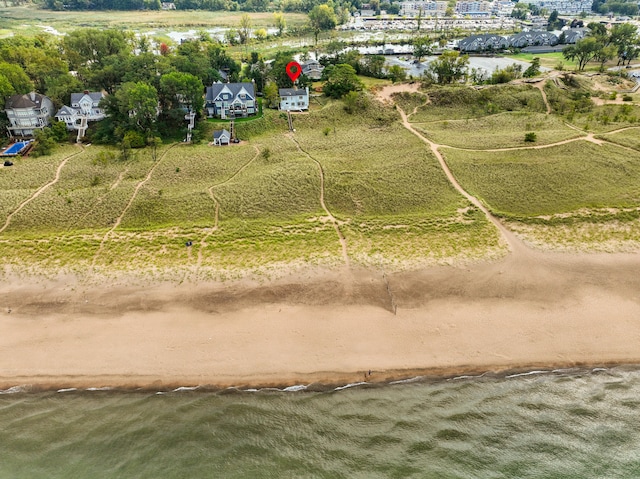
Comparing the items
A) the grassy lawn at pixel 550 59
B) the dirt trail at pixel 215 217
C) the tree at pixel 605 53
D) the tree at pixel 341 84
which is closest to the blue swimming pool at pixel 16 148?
→ the dirt trail at pixel 215 217

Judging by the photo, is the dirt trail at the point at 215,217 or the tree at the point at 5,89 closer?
the dirt trail at the point at 215,217

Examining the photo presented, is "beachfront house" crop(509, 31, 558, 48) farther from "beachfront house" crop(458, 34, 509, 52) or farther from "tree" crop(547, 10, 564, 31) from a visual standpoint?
"tree" crop(547, 10, 564, 31)

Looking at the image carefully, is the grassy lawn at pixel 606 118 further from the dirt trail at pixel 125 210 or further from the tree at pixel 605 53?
the dirt trail at pixel 125 210

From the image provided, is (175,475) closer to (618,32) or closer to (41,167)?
(41,167)

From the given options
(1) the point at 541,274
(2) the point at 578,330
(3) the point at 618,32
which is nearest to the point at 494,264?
(1) the point at 541,274

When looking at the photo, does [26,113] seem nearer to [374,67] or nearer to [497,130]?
[374,67]

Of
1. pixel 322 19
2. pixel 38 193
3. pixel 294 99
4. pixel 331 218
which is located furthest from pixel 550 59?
pixel 38 193

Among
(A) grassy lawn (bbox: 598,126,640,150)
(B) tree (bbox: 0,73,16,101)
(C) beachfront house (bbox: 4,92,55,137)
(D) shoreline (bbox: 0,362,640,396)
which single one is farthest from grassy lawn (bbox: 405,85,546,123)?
(B) tree (bbox: 0,73,16,101)
